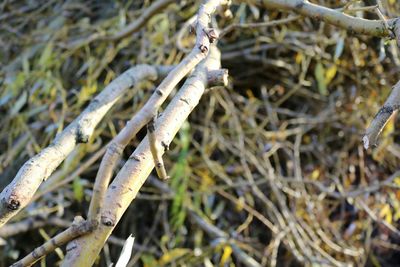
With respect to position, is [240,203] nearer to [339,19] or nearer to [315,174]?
[315,174]

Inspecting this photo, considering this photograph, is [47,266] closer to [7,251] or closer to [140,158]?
[7,251]

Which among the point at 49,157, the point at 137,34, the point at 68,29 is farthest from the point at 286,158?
the point at 49,157

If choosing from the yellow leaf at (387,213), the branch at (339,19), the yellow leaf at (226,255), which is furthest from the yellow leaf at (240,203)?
the branch at (339,19)

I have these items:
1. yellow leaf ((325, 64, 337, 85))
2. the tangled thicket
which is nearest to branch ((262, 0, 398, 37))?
the tangled thicket

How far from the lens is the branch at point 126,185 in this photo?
23.5 inches

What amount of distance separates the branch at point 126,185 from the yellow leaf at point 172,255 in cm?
88

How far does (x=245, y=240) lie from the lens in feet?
5.40

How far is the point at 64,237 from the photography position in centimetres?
60

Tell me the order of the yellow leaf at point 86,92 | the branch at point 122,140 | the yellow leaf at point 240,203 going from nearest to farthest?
the branch at point 122,140 < the yellow leaf at point 86,92 < the yellow leaf at point 240,203

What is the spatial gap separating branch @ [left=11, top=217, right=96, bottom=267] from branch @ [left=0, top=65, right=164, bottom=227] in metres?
0.04

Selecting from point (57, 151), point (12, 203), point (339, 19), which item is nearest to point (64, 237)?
point (12, 203)

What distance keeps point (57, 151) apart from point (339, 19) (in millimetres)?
368

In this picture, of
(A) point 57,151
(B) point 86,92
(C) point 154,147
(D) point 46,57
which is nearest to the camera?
(C) point 154,147

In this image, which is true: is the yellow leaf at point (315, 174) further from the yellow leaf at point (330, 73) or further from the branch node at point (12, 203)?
the branch node at point (12, 203)
